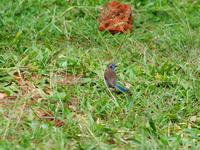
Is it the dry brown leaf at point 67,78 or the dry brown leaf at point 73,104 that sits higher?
the dry brown leaf at point 67,78

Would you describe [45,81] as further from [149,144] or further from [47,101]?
[149,144]

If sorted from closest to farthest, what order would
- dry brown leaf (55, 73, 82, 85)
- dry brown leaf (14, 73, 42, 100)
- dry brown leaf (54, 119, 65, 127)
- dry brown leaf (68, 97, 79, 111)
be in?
dry brown leaf (54, 119, 65, 127) < dry brown leaf (68, 97, 79, 111) < dry brown leaf (14, 73, 42, 100) < dry brown leaf (55, 73, 82, 85)

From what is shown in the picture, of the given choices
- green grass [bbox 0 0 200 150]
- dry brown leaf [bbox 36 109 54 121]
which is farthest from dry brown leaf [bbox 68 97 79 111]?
dry brown leaf [bbox 36 109 54 121]

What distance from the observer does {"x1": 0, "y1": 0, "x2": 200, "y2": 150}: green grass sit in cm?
422

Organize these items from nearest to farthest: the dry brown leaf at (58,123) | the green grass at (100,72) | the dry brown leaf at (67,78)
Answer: the green grass at (100,72) → the dry brown leaf at (58,123) → the dry brown leaf at (67,78)

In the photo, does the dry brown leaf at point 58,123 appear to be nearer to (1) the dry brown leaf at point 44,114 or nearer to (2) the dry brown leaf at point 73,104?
(1) the dry brown leaf at point 44,114

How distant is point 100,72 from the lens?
5.19 metres

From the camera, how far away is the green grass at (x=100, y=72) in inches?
166

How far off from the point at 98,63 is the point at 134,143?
1376mm

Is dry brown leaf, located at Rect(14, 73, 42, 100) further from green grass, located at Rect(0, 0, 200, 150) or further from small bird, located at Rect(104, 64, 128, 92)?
small bird, located at Rect(104, 64, 128, 92)

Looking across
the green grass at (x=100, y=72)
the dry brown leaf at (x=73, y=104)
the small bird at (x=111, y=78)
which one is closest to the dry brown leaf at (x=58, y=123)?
the green grass at (x=100, y=72)

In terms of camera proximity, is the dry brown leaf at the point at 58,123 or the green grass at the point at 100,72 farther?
the dry brown leaf at the point at 58,123

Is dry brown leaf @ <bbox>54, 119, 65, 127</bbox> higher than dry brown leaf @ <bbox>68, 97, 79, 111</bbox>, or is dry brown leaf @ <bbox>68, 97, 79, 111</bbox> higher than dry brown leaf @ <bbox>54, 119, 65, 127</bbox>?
dry brown leaf @ <bbox>68, 97, 79, 111</bbox>

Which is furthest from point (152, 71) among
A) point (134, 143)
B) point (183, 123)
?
point (134, 143)
